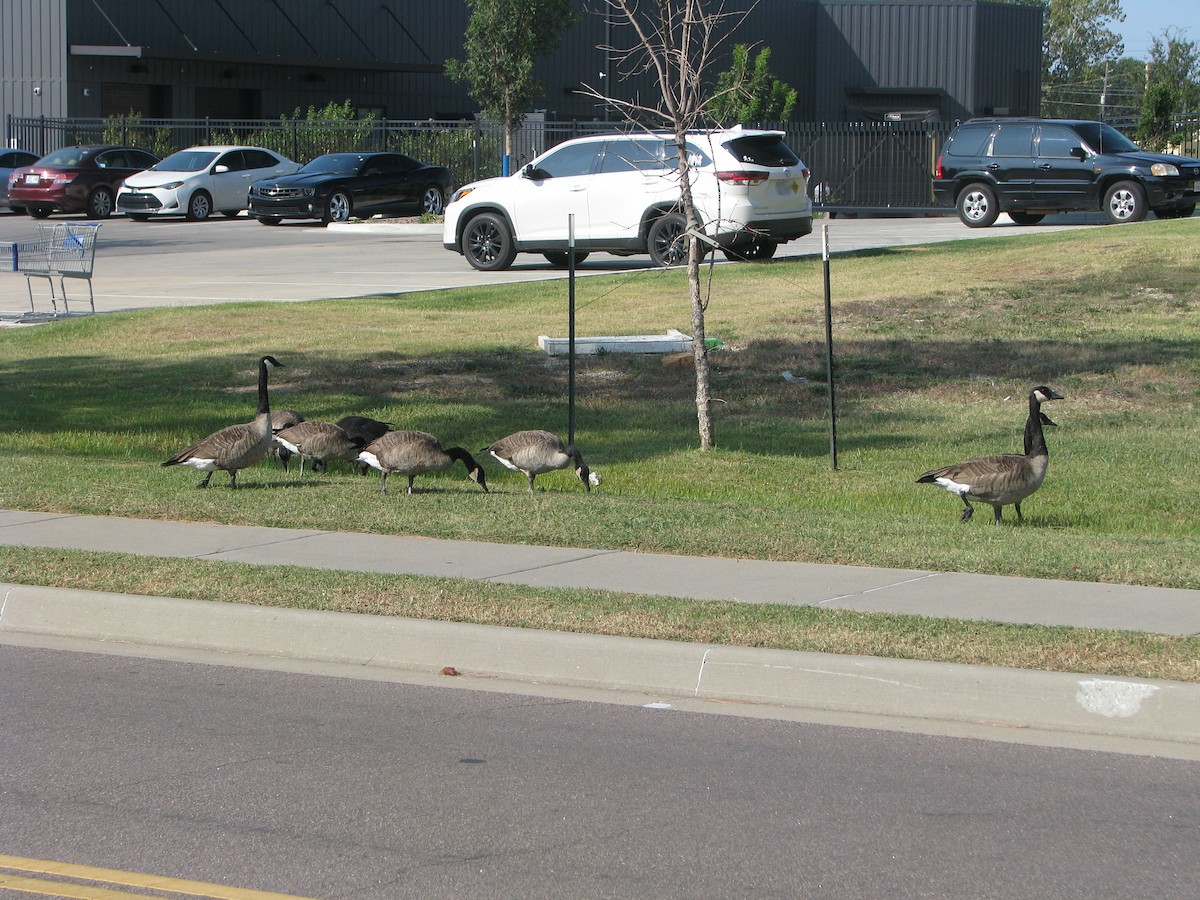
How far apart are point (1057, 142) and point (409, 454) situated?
20929mm

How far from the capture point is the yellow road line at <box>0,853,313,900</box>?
4.62 m

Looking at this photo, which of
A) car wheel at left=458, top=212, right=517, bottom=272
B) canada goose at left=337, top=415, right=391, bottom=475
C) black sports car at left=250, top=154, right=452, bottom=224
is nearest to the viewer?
canada goose at left=337, top=415, right=391, bottom=475

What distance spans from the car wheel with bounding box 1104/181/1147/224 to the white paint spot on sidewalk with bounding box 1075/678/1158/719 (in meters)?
22.9

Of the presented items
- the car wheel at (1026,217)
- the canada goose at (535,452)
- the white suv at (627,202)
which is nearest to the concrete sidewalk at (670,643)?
the canada goose at (535,452)

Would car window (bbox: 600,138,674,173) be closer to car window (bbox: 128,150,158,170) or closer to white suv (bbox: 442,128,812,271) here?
white suv (bbox: 442,128,812,271)

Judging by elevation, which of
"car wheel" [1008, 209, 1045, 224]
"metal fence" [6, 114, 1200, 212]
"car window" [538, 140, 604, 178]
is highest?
"metal fence" [6, 114, 1200, 212]

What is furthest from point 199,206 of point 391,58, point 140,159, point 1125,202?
point 1125,202

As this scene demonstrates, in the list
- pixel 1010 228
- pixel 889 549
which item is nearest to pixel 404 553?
pixel 889 549

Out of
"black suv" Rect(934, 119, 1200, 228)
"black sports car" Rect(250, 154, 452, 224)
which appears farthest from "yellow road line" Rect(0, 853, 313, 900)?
"black sports car" Rect(250, 154, 452, 224)

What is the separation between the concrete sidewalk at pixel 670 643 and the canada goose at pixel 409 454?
82cm

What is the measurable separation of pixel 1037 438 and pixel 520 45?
3105cm

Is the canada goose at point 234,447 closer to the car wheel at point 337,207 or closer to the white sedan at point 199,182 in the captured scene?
the car wheel at point 337,207

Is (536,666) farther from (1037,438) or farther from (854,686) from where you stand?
(1037,438)

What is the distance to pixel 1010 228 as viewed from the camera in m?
29.3
